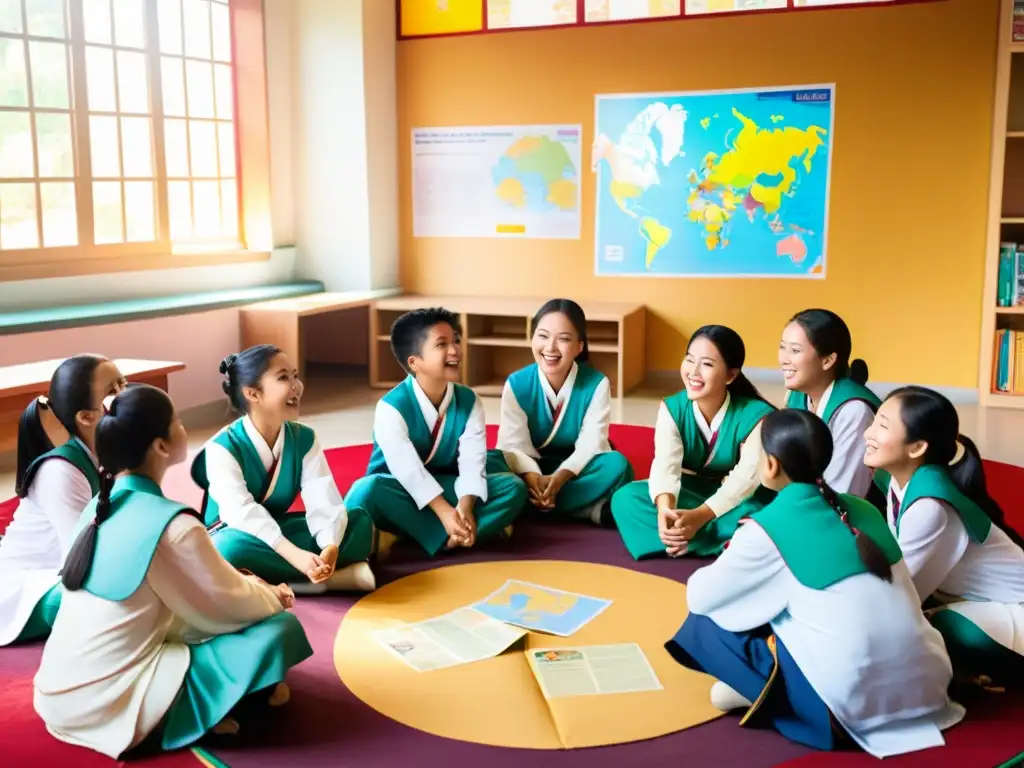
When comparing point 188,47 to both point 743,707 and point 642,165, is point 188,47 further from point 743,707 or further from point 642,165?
point 743,707

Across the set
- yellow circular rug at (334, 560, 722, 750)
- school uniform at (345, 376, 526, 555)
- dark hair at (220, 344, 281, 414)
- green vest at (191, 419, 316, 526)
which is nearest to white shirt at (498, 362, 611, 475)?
school uniform at (345, 376, 526, 555)

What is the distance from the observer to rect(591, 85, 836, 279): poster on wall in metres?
6.00

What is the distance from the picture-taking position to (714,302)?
6344 millimetres

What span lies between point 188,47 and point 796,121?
12.0 feet

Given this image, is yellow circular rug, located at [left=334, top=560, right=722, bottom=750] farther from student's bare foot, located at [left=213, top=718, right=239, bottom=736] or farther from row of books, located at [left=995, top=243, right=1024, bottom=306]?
row of books, located at [left=995, top=243, right=1024, bottom=306]

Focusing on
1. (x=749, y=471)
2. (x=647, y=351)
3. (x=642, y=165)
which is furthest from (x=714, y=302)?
(x=749, y=471)

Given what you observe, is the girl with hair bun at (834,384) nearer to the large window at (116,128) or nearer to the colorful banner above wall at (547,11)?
the colorful banner above wall at (547,11)

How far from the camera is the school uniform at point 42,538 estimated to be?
2.45m

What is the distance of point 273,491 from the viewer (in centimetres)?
289

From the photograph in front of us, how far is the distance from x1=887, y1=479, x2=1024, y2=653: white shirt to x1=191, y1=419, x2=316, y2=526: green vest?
1626 mm

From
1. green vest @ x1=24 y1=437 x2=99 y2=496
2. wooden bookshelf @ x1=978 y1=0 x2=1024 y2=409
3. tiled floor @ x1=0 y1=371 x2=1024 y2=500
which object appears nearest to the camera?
green vest @ x1=24 y1=437 x2=99 y2=496

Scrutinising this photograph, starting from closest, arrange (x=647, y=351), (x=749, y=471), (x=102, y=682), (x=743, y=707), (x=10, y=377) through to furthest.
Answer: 1. (x=102, y=682)
2. (x=743, y=707)
3. (x=749, y=471)
4. (x=10, y=377)
5. (x=647, y=351)

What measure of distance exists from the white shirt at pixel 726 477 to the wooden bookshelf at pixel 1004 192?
3.05 metres

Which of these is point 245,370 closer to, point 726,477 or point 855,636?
point 726,477
